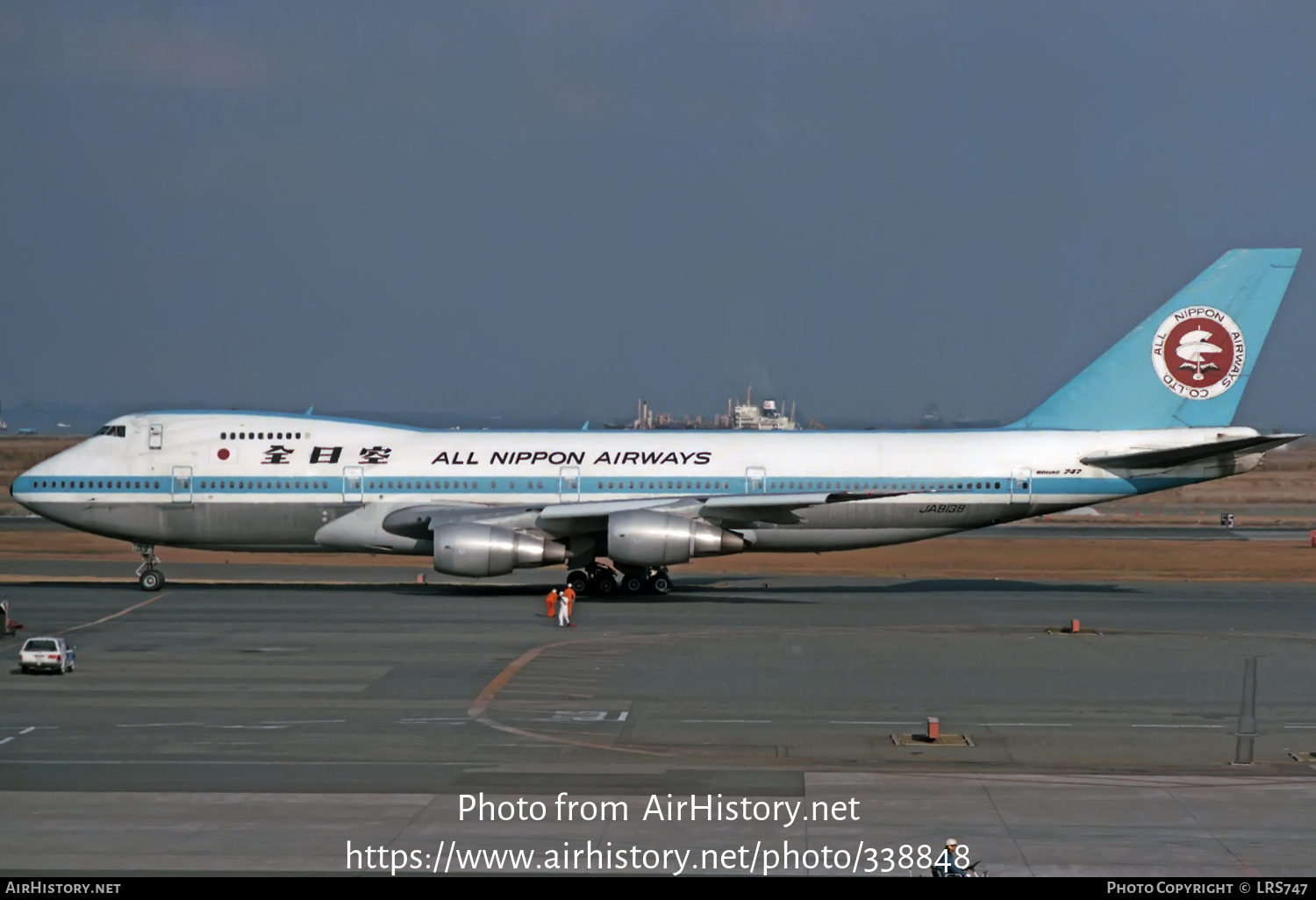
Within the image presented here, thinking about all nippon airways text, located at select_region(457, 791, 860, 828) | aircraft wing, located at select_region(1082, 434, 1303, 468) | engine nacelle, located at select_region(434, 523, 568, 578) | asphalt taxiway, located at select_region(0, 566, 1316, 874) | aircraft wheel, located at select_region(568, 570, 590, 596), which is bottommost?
all nippon airways text, located at select_region(457, 791, 860, 828)

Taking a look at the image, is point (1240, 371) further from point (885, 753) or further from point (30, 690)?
point (30, 690)

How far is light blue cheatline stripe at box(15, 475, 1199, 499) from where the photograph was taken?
46875 mm

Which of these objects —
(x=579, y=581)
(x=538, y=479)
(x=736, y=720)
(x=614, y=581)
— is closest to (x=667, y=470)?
(x=614, y=581)

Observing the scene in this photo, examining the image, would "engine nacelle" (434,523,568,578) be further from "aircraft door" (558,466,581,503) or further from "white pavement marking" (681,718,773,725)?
"white pavement marking" (681,718,773,725)

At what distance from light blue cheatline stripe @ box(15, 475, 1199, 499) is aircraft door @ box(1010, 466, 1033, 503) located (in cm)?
14

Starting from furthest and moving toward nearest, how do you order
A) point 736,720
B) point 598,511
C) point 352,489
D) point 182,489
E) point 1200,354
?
point 1200,354 < point 182,489 < point 352,489 < point 598,511 < point 736,720

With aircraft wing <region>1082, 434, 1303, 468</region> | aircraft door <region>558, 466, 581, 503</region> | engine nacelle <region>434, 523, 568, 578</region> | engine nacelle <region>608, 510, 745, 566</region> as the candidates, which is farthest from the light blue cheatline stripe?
engine nacelle <region>434, 523, 568, 578</region>

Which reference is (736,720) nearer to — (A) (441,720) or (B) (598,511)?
(A) (441,720)

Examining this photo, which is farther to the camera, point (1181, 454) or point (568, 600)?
point (1181, 454)

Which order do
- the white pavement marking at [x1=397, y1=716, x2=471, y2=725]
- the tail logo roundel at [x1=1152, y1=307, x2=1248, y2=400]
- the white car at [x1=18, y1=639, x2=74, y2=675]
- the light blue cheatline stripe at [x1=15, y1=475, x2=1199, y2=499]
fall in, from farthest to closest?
1. the tail logo roundel at [x1=1152, y1=307, x2=1248, y2=400]
2. the light blue cheatline stripe at [x1=15, y1=475, x2=1199, y2=499]
3. the white car at [x1=18, y1=639, x2=74, y2=675]
4. the white pavement marking at [x1=397, y1=716, x2=471, y2=725]

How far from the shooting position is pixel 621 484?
4741 centimetres

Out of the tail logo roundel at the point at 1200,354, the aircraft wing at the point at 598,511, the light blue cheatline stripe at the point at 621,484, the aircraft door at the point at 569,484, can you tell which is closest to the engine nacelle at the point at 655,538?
the aircraft wing at the point at 598,511

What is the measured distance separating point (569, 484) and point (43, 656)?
785 inches

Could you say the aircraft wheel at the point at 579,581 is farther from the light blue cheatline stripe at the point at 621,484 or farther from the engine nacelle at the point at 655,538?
the light blue cheatline stripe at the point at 621,484
